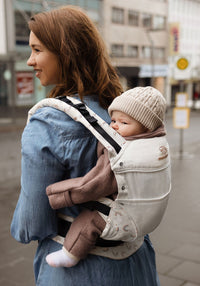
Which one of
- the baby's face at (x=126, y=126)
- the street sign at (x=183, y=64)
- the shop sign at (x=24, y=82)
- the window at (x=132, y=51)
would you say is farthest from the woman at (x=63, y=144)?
the window at (x=132, y=51)

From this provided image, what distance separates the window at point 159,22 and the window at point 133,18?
8.87ft

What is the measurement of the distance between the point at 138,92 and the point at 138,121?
0.38 ft

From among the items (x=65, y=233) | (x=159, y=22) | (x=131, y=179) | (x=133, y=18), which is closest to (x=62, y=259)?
(x=65, y=233)

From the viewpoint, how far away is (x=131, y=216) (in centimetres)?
132

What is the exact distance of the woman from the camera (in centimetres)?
137

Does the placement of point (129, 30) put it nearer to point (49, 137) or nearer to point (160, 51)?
point (160, 51)

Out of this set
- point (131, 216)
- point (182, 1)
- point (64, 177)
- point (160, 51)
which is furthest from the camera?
point (182, 1)

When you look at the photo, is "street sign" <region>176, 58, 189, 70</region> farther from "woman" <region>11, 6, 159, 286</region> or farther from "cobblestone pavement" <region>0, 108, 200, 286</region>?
"woman" <region>11, 6, 159, 286</region>

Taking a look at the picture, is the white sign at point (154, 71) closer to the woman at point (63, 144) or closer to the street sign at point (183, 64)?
the street sign at point (183, 64)

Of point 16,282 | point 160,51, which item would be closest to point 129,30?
point 160,51

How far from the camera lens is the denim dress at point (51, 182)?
1357mm

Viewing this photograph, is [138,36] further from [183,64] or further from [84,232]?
[84,232]

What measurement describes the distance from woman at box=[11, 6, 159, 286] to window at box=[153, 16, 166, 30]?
40.5 metres

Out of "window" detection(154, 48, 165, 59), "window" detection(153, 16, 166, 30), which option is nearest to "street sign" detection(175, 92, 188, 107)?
"window" detection(154, 48, 165, 59)
